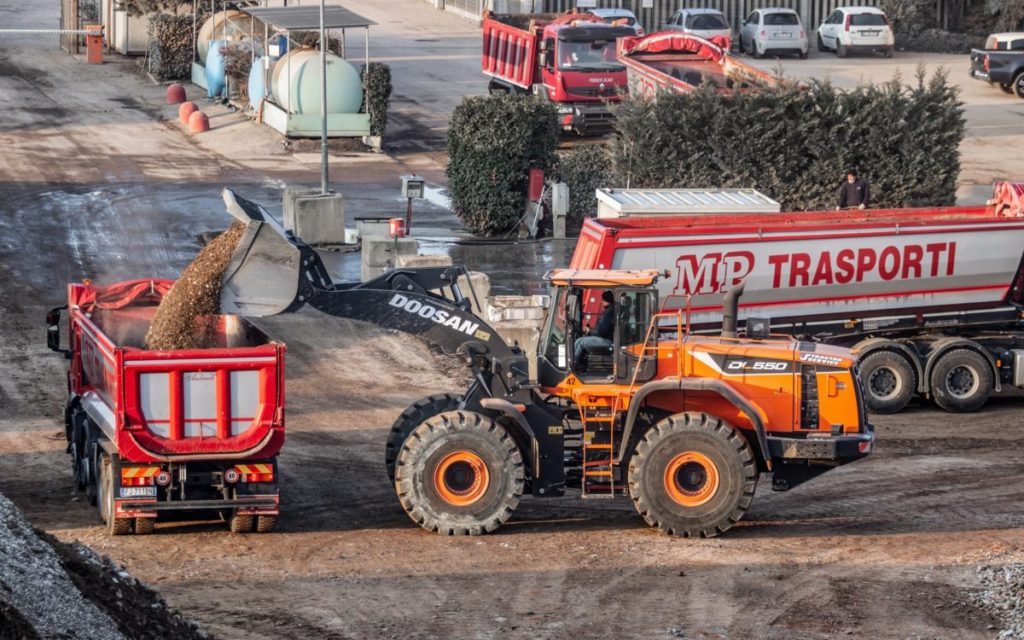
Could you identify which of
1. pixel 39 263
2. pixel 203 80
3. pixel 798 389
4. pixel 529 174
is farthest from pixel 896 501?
pixel 203 80

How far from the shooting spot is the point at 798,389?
48.1ft

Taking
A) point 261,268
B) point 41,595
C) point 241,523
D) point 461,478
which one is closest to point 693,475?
point 461,478

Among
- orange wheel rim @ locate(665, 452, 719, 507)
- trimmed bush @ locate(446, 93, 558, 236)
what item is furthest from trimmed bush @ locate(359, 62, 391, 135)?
orange wheel rim @ locate(665, 452, 719, 507)

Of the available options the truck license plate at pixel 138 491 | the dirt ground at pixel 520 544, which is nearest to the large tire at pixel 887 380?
the dirt ground at pixel 520 544

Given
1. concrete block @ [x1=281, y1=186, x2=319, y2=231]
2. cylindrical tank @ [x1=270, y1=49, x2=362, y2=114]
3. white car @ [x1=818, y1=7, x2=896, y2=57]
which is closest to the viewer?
concrete block @ [x1=281, y1=186, x2=319, y2=231]

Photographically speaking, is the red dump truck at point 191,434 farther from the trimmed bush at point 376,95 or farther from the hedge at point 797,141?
the trimmed bush at point 376,95

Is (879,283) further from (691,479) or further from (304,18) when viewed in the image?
(304,18)

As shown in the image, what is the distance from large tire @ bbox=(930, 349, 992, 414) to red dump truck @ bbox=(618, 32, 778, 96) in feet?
44.2

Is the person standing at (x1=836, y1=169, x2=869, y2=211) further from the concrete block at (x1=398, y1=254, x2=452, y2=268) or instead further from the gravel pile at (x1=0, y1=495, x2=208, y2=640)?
the gravel pile at (x1=0, y1=495, x2=208, y2=640)

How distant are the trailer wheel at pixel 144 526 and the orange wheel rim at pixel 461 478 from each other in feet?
8.90

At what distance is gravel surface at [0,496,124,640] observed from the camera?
32.6ft

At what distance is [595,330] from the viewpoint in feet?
47.9

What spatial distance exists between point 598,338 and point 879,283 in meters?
7.41

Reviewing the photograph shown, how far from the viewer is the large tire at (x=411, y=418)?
48.8 feet
